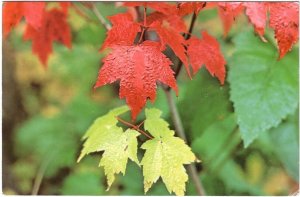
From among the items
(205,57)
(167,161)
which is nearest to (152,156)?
(167,161)

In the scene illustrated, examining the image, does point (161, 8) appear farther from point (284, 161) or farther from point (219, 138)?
point (219, 138)

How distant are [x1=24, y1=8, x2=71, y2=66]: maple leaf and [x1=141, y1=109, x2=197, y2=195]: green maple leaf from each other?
0.56m

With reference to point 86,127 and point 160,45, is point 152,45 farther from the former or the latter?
point 86,127

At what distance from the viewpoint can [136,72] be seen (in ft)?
2.74

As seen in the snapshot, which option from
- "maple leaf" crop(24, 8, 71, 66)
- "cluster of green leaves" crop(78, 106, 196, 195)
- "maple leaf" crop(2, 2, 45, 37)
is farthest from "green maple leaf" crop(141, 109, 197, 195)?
"maple leaf" crop(24, 8, 71, 66)

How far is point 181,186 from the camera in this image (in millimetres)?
868

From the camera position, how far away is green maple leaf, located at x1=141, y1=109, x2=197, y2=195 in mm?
869

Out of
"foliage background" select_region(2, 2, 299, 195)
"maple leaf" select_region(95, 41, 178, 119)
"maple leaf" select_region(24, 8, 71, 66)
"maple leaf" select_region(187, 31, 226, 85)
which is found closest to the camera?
"maple leaf" select_region(95, 41, 178, 119)

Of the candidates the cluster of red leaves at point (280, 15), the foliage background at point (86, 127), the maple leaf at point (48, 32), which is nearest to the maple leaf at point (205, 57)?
the cluster of red leaves at point (280, 15)

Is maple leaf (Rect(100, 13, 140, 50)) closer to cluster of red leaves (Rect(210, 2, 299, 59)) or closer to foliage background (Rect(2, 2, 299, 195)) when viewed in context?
cluster of red leaves (Rect(210, 2, 299, 59))

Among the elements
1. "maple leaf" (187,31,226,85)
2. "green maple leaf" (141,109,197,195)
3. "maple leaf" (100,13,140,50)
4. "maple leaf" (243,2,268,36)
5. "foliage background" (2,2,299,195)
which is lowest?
"foliage background" (2,2,299,195)

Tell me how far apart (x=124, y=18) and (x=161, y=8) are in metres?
0.09

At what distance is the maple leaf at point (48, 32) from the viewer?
1.33 meters

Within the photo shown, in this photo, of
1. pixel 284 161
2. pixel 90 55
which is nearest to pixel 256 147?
pixel 284 161
